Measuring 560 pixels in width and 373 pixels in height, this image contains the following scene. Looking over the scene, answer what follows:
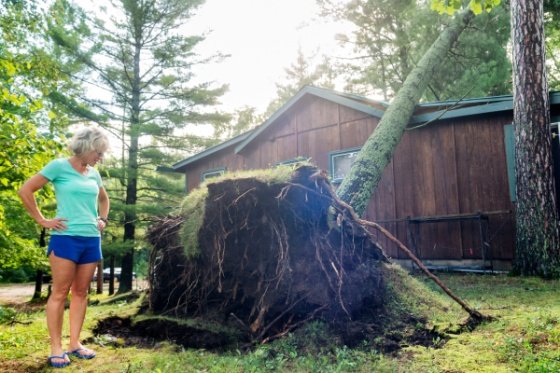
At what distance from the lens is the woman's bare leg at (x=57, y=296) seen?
8.95 ft

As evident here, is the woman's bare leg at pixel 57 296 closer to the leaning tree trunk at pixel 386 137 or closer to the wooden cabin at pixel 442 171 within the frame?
the leaning tree trunk at pixel 386 137

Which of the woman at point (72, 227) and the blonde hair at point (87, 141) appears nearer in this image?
the woman at point (72, 227)

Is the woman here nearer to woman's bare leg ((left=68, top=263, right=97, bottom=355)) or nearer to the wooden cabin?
woman's bare leg ((left=68, top=263, right=97, bottom=355))

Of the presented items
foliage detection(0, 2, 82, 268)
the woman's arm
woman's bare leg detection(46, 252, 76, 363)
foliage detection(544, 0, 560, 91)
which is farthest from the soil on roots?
foliage detection(544, 0, 560, 91)

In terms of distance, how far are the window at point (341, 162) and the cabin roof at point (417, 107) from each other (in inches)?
45.9

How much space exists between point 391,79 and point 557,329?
59.7 ft

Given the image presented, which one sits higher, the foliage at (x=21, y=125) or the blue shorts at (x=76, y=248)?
the foliage at (x=21, y=125)

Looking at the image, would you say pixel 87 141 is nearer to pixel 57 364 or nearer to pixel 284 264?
pixel 57 364

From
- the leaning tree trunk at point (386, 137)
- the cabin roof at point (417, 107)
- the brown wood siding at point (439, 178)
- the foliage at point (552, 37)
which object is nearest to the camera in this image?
the leaning tree trunk at point (386, 137)

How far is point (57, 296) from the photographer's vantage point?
2.76 meters

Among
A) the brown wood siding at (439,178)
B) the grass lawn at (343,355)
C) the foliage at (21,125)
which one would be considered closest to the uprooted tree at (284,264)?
the grass lawn at (343,355)

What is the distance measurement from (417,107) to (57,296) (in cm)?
811

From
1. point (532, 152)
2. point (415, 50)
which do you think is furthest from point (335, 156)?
point (415, 50)

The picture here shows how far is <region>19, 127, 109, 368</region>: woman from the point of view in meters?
2.75
